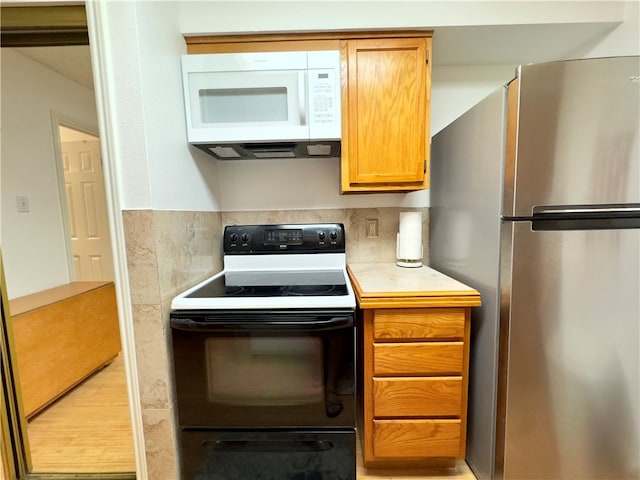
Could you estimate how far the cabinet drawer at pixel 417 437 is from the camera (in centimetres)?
121

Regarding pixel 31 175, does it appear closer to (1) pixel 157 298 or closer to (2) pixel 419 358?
(1) pixel 157 298

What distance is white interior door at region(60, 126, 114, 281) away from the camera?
290cm

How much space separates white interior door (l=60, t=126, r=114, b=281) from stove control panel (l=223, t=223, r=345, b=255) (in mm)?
2020

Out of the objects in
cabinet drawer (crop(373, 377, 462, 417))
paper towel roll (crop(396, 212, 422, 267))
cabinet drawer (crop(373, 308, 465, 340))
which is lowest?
cabinet drawer (crop(373, 377, 462, 417))

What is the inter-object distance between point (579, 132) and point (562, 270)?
1.58 feet

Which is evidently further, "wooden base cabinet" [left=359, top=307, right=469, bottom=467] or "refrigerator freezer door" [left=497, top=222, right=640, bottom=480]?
"wooden base cabinet" [left=359, top=307, right=469, bottom=467]

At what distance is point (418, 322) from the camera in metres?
1.17

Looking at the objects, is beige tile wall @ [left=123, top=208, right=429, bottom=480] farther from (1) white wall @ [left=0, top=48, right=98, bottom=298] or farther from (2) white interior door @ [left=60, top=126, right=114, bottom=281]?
(2) white interior door @ [left=60, top=126, right=114, bottom=281]

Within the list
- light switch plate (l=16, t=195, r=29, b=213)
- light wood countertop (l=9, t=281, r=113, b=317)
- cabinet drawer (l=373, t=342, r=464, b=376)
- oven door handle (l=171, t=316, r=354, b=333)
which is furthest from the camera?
light switch plate (l=16, t=195, r=29, b=213)

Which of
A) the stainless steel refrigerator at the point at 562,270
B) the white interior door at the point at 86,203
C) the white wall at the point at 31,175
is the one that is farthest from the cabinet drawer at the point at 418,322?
the white interior door at the point at 86,203

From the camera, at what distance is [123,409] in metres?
1.79

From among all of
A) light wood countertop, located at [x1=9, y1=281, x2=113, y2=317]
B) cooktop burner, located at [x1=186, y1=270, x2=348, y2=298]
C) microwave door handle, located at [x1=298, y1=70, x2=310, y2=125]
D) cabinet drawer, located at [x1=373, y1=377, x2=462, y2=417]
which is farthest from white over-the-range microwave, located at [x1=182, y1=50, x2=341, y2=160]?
light wood countertop, located at [x1=9, y1=281, x2=113, y2=317]

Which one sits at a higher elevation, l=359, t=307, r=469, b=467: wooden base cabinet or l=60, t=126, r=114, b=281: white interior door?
l=60, t=126, r=114, b=281: white interior door

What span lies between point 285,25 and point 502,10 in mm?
1023
